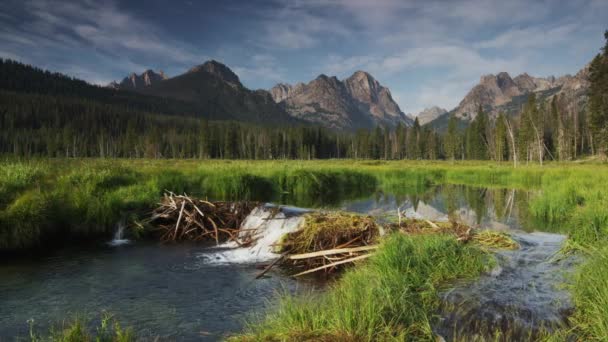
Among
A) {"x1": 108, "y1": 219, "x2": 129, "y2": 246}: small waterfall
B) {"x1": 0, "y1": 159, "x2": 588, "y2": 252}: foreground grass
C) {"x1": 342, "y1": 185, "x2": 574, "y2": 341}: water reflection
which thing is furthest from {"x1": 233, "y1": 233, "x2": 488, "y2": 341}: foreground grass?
{"x1": 0, "y1": 159, "x2": 588, "y2": 252}: foreground grass

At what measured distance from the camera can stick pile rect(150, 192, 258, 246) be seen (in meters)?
14.3

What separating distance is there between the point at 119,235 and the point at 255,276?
8056 millimetres

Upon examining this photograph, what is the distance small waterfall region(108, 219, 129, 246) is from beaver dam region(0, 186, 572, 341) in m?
0.06

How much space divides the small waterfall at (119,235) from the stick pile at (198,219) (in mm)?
1153

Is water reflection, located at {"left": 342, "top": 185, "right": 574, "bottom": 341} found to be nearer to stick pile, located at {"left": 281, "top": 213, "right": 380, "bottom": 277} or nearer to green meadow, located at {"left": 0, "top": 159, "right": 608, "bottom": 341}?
green meadow, located at {"left": 0, "top": 159, "right": 608, "bottom": 341}

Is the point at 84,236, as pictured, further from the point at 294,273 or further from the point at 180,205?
the point at 294,273

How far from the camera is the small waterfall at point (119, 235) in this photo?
13.9 m

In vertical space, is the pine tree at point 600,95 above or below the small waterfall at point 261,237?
above

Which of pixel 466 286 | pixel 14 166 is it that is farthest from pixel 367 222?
pixel 14 166

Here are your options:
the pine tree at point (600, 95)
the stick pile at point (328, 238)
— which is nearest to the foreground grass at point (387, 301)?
the stick pile at point (328, 238)

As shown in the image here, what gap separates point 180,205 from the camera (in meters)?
15.4

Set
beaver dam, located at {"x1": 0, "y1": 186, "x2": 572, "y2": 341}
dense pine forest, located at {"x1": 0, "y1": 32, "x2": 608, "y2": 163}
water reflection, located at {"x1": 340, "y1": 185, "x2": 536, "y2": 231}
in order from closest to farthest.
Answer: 1. beaver dam, located at {"x1": 0, "y1": 186, "x2": 572, "y2": 341}
2. water reflection, located at {"x1": 340, "y1": 185, "x2": 536, "y2": 231}
3. dense pine forest, located at {"x1": 0, "y1": 32, "x2": 608, "y2": 163}

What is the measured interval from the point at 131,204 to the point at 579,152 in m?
126

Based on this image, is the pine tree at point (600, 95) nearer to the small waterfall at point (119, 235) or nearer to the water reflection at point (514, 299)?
the water reflection at point (514, 299)
